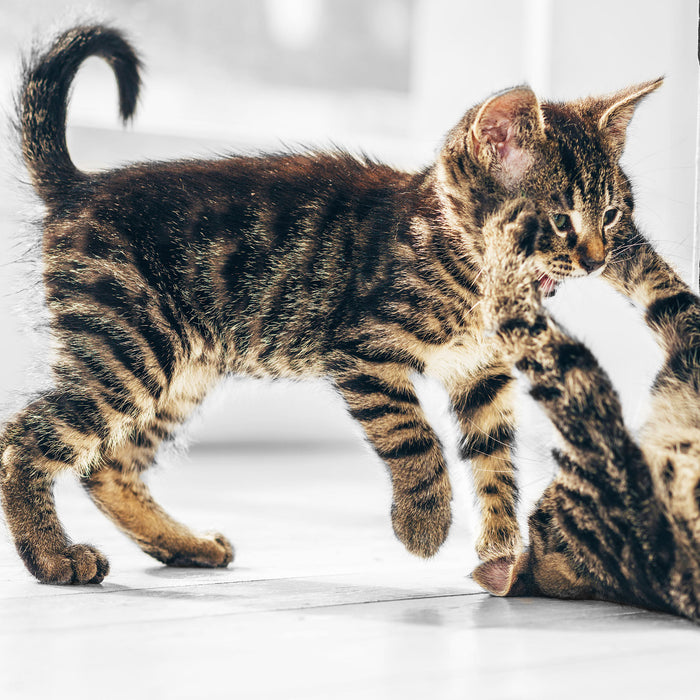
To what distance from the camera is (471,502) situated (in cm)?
141

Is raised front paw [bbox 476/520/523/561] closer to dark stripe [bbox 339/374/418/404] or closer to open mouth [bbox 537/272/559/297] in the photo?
dark stripe [bbox 339/374/418/404]

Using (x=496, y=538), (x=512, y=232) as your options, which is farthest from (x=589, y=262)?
(x=496, y=538)

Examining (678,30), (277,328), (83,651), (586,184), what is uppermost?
(678,30)

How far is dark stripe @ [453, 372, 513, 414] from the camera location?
145 centimetres

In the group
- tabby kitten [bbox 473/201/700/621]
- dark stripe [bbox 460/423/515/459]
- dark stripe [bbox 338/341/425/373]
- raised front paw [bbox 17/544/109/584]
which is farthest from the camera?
dark stripe [bbox 460/423/515/459]

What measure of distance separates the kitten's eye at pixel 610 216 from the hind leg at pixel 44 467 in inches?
29.5

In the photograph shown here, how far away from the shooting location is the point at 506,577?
1.14 meters

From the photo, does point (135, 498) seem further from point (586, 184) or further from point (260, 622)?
point (586, 184)

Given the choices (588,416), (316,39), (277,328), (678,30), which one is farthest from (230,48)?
(588,416)

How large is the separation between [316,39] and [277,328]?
7.22 ft

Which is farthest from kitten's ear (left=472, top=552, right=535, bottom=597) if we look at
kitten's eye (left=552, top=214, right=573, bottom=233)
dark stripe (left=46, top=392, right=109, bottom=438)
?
dark stripe (left=46, top=392, right=109, bottom=438)

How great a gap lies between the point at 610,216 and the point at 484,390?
0.33m

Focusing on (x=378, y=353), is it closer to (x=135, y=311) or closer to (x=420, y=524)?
(x=420, y=524)

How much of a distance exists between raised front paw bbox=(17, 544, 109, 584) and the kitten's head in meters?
0.70
